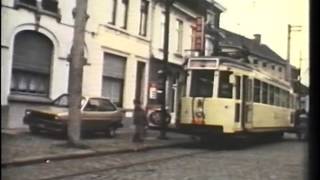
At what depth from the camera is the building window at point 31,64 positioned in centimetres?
308

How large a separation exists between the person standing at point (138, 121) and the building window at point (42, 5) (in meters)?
0.64

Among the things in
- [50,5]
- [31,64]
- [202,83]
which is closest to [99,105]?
[31,64]

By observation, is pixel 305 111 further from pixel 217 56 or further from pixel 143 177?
pixel 143 177

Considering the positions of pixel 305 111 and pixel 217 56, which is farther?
pixel 217 56

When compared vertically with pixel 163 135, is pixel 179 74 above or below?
above

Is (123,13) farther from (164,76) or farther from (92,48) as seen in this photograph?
(164,76)

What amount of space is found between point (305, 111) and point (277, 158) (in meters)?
0.45

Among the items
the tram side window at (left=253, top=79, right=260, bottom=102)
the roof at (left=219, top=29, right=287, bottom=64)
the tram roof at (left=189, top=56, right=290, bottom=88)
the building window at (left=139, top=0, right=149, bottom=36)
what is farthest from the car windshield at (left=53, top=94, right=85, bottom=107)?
the tram side window at (left=253, top=79, right=260, bottom=102)

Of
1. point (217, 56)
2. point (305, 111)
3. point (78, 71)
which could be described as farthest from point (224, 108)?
point (78, 71)

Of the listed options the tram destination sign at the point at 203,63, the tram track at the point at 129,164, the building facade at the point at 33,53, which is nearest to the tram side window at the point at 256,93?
the tram destination sign at the point at 203,63

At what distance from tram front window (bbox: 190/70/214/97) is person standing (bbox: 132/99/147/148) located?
34 cm

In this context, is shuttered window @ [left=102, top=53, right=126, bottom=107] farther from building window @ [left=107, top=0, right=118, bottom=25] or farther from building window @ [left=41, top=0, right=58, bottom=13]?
building window @ [left=41, top=0, right=58, bottom=13]

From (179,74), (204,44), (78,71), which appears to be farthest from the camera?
(204,44)

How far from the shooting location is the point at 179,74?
3596 mm
